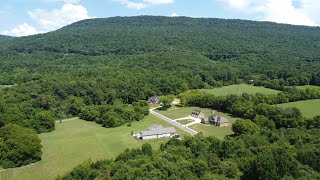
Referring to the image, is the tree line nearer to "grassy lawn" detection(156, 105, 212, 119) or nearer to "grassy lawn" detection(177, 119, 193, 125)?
"grassy lawn" detection(156, 105, 212, 119)

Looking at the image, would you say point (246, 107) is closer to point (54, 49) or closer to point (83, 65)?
point (83, 65)

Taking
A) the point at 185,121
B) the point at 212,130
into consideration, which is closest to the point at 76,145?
the point at 185,121

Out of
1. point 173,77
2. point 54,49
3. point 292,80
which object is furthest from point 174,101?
point 54,49

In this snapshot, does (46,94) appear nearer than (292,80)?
Yes

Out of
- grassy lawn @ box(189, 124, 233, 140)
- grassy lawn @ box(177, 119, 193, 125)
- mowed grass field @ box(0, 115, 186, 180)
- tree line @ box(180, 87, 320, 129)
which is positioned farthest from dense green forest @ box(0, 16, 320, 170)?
grassy lawn @ box(177, 119, 193, 125)

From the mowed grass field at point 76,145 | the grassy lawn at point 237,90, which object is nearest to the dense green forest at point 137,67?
the mowed grass field at point 76,145


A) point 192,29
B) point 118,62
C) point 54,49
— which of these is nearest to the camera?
point 118,62
